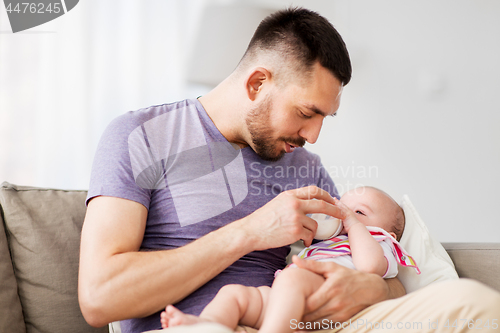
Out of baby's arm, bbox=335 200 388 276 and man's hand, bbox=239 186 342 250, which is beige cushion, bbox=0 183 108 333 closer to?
man's hand, bbox=239 186 342 250

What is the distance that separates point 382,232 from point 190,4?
4.97 ft

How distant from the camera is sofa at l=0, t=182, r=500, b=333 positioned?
4.03ft

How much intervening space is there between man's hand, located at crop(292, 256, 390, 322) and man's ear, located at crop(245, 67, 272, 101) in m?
0.61

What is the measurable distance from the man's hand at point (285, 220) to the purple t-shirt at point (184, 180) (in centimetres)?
16

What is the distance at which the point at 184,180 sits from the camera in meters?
1.20

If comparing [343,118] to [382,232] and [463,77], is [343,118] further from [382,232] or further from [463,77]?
[382,232]

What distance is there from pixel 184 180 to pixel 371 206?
66 centimetres

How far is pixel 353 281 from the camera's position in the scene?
990mm

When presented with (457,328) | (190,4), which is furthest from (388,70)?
(457,328)

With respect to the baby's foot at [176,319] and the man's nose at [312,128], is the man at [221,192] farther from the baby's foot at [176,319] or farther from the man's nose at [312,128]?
the baby's foot at [176,319]

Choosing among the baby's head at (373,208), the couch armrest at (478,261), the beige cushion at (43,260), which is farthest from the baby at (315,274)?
the beige cushion at (43,260)

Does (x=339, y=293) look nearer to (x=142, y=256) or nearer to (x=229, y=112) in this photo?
(x=142, y=256)

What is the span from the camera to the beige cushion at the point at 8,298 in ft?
3.79

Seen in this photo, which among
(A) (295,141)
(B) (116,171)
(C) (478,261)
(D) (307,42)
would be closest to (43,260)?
(B) (116,171)
